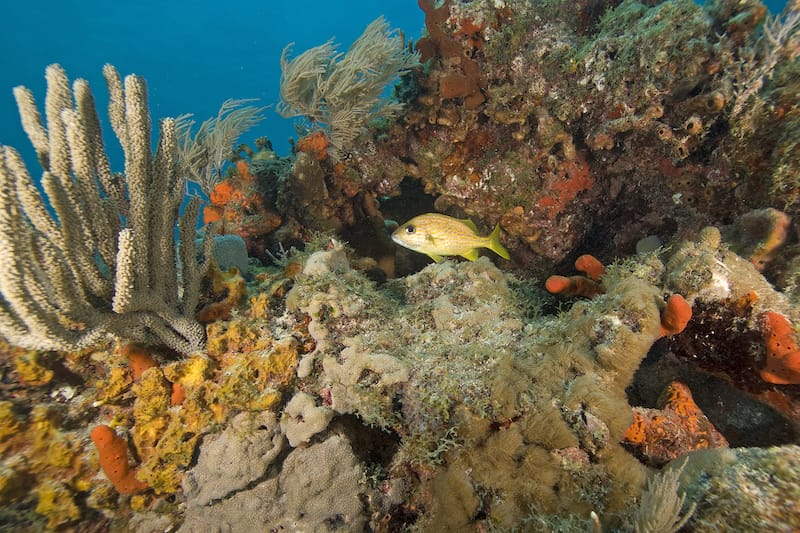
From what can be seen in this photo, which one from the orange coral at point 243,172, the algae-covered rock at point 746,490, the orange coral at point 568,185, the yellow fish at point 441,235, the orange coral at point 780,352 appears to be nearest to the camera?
the algae-covered rock at point 746,490

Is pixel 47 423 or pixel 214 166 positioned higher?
pixel 214 166

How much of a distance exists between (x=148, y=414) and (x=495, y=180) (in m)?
4.80

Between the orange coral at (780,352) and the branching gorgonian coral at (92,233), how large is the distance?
13.7ft

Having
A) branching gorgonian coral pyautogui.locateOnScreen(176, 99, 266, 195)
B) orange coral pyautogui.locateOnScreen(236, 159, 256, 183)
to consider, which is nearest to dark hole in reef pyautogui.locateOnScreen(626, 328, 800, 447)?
orange coral pyautogui.locateOnScreen(236, 159, 256, 183)

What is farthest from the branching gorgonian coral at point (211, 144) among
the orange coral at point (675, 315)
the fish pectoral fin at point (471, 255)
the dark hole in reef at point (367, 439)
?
the orange coral at point (675, 315)

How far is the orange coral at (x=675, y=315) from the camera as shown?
2.38m

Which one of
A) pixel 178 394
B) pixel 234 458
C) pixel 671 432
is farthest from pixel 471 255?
pixel 178 394

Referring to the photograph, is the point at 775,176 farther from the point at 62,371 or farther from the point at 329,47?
the point at 62,371

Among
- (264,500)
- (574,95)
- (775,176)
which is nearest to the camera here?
(264,500)

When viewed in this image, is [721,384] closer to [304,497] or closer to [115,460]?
[304,497]

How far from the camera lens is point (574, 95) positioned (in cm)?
455

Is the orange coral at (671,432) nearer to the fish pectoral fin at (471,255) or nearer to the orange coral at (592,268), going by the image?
the orange coral at (592,268)

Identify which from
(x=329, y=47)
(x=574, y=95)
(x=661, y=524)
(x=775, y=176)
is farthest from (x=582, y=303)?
(x=329, y=47)

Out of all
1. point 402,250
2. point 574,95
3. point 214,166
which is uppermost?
point 214,166
